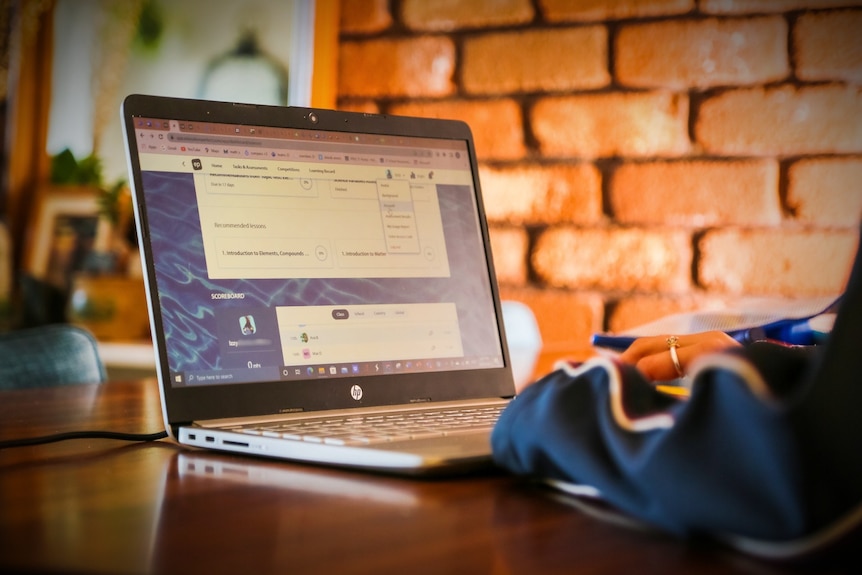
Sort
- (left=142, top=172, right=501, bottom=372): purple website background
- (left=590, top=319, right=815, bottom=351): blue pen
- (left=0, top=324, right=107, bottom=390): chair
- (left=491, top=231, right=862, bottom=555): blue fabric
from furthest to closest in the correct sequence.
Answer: (left=0, top=324, right=107, bottom=390): chair → (left=590, top=319, right=815, bottom=351): blue pen → (left=142, top=172, right=501, bottom=372): purple website background → (left=491, top=231, right=862, bottom=555): blue fabric

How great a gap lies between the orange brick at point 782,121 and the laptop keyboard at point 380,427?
914 millimetres

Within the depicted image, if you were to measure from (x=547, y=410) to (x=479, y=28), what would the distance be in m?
1.25

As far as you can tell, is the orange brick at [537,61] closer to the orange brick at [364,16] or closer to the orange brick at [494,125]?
the orange brick at [494,125]

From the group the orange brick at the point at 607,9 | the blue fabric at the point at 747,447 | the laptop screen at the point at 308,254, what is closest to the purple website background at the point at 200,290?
the laptop screen at the point at 308,254

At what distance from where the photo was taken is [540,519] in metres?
0.42

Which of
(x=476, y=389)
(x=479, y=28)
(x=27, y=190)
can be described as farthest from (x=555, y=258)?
(x=27, y=190)

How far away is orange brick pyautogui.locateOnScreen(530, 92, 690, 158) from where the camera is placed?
4.79ft

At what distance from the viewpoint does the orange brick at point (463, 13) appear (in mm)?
1547

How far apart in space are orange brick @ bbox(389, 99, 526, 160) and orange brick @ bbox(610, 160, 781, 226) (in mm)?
182

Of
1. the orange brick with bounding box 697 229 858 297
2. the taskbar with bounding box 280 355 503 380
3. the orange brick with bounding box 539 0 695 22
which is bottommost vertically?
the taskbar with bounding box 280 355 503 380

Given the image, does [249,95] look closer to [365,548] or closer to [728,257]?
[728,257]

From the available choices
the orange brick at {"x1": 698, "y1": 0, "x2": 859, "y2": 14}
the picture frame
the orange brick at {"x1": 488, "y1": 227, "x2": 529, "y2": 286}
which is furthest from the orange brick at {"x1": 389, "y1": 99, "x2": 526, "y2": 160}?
the picture frame

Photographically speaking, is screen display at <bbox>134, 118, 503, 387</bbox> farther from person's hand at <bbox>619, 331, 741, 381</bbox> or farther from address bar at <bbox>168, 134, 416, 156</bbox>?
person's hand at <bbox>619, 331, 741, 381</bbox>

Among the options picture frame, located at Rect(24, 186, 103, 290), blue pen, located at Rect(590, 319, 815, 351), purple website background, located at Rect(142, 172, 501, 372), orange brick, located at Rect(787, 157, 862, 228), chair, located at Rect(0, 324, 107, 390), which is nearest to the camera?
purple website background, located at Rect(142, 172, 501, 372)
